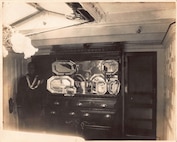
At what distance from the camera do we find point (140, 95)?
1329 millimetres

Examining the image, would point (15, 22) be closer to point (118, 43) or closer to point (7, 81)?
point (7, 81)

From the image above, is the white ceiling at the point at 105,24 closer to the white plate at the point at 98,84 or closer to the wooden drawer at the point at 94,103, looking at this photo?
the white plate at the point at 98,84

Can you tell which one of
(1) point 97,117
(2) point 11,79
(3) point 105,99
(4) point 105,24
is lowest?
(1) point 97,117

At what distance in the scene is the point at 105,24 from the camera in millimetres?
1319

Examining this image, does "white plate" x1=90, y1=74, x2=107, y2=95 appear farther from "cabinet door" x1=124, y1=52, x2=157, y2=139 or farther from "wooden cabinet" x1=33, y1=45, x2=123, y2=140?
"cabinet door" x1=124, y1=52, x2=157, y2=139

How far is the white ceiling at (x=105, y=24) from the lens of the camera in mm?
1298

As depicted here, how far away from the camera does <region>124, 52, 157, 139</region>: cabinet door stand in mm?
1313

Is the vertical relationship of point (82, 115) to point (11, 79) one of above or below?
below

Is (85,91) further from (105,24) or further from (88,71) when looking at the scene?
(105,24)

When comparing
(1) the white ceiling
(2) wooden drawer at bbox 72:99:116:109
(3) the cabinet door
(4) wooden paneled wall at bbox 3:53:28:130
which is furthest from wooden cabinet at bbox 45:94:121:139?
(1) the white ceiling

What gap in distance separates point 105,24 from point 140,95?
464 millimetres

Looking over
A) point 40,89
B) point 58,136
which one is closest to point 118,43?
point 40,89

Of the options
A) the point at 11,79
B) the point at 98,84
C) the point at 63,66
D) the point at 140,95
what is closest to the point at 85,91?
the point at 98,84

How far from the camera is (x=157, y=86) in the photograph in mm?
1308
